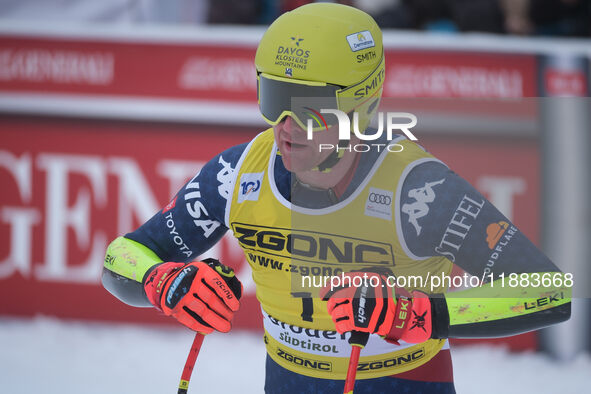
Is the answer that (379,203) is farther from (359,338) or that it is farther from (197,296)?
(197,296)

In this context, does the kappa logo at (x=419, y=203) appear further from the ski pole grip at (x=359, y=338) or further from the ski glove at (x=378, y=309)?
the ski pole grip at (x=359, y=338)

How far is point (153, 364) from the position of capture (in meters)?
5.01

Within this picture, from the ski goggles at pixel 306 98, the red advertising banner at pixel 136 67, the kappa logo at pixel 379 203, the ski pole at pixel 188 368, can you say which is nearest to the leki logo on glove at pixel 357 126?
the ski goggles at pixel 306 98

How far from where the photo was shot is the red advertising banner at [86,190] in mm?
5434

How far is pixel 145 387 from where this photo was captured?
4.67 m

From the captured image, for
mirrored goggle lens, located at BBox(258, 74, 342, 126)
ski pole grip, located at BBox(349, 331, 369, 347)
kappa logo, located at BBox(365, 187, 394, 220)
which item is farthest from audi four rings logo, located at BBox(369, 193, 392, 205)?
ski pole grip, located at BBox(349, 331, 369, 347)

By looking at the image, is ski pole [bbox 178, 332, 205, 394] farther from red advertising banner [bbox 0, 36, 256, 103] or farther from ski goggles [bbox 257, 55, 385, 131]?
red advertising banner [bbox 0, 36, 256, 103]

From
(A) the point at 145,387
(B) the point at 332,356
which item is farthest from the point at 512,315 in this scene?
(A) the point at 145,387

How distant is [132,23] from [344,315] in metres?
3.95

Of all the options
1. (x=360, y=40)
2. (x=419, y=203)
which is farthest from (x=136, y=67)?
(x=419, y=203)

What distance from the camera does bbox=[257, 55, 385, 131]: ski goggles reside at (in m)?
2.25

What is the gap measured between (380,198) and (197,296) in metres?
0.62

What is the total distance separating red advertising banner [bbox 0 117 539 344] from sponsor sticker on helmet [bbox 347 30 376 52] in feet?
10.3

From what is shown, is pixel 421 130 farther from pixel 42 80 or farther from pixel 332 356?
pixel 42 80
